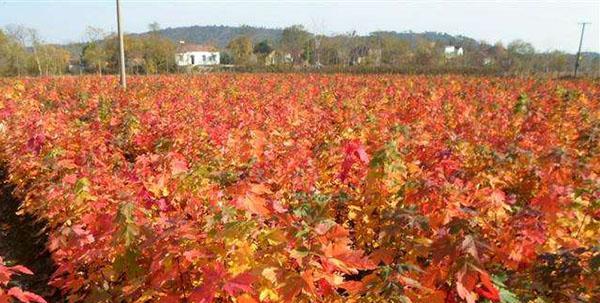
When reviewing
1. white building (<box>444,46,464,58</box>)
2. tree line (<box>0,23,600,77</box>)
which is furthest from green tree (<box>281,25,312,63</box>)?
white building (<box>444,46,464,58</box>)

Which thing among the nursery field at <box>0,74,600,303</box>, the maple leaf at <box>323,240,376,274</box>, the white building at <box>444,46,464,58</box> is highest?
the white building at <box>444,46,464,58</box>

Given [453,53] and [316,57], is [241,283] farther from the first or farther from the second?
[453,53]

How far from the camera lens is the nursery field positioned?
2.39 meters

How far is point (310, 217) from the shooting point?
8.53ft

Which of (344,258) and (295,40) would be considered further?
(295,40)

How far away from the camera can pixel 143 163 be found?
4.78 m

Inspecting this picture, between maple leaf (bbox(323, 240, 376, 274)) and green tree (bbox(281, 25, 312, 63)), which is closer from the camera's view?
maple leaf (bbox(323, 240, 376, 274))

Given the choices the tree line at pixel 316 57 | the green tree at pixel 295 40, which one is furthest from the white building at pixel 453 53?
the green tree at pixel 295 40

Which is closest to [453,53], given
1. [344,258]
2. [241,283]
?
[344,258]

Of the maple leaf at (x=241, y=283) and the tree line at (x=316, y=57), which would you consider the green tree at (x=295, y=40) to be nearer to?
the tree line at (x=316, y=57)

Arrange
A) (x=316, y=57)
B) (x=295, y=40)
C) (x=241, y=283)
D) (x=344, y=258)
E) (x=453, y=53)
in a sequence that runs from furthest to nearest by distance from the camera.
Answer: (x=295, y=40) < (x=453, y=53) < (x=316, y=57) < (x=344, y=258) < (x=241, y=283)

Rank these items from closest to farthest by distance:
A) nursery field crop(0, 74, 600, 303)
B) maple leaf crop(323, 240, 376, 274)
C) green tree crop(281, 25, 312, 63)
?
1. maple leaf crop(323, 240, 376, 274)
2. nursery field crop(0, 74, 600, 303)
3. green tree crop(281, 25, 312, 63)

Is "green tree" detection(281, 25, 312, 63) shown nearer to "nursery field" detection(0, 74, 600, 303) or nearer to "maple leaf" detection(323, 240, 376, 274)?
"nursery field" detection(0, 74, 600, 303)

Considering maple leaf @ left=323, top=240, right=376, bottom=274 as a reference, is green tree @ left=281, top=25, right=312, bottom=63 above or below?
above
